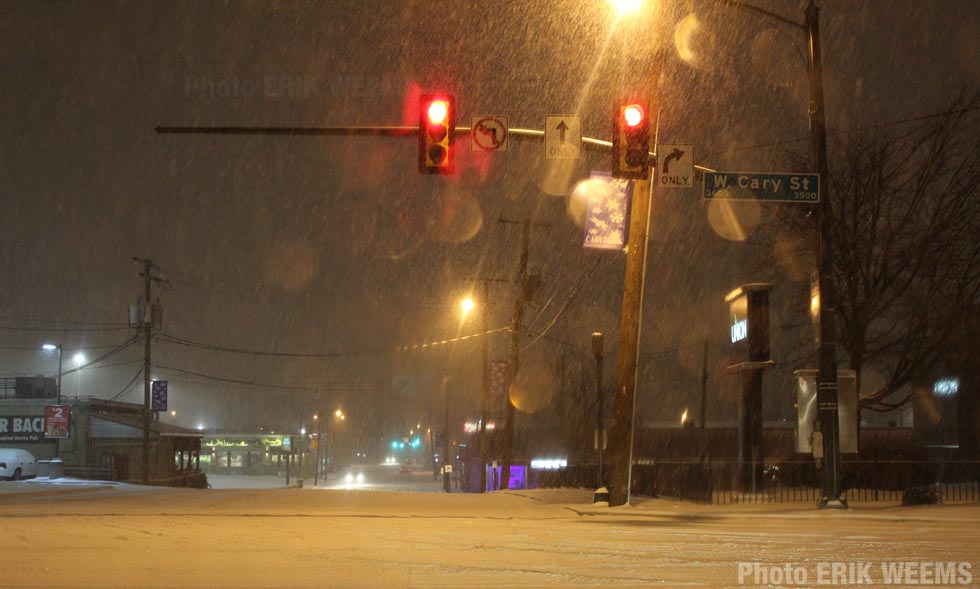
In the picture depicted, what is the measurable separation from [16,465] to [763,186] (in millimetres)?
49504

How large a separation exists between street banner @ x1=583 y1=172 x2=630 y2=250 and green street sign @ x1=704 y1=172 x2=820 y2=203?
2.42 m

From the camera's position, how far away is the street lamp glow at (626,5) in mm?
16562

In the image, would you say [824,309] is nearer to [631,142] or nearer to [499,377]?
[631,142]

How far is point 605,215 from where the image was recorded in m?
20.2

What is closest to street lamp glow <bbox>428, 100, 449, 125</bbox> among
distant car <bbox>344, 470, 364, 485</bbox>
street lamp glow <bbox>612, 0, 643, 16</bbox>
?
street lamp glow <bbox>612, 0, 643, 16</bbox>

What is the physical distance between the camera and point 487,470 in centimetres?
5700

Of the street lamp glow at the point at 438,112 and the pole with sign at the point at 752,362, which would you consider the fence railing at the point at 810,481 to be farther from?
the street lamp glow at the point at 438,112

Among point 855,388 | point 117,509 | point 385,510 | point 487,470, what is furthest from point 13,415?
point 855,388

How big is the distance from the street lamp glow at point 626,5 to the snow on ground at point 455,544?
9164mm

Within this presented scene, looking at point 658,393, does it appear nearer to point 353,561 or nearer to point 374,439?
point 353,561

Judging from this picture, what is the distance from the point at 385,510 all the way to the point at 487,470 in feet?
128

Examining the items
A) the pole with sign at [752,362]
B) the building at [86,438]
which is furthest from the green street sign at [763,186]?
the building at [86,438]

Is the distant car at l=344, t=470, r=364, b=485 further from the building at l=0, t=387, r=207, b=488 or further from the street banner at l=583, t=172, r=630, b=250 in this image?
the street banner at l=583, t=172, r=630, b=250

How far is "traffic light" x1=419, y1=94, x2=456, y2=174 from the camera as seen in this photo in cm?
1433
